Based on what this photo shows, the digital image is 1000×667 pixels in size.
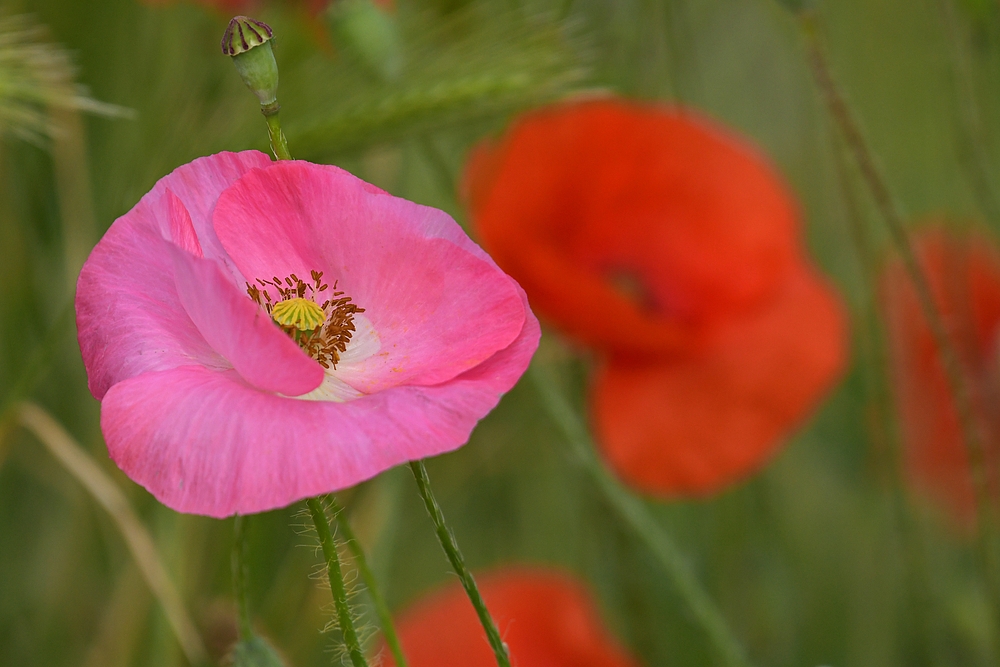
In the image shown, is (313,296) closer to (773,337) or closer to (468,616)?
(468,616)

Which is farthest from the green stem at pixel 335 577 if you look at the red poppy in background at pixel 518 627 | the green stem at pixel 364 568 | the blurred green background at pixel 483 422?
the red poppy in background at pixel 518 627

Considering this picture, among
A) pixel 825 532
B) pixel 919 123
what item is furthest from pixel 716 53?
pixel 825 532

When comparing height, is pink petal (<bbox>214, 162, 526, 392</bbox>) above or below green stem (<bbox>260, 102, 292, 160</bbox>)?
below

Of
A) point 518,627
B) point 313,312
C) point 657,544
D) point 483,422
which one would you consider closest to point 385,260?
point 313,312

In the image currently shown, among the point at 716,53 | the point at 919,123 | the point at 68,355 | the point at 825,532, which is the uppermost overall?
the point at 68,355

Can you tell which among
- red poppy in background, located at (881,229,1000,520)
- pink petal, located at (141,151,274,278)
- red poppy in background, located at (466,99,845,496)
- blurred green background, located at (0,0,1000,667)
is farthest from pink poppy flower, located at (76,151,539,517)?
red poppy in background, located at (881,229,1000,520)

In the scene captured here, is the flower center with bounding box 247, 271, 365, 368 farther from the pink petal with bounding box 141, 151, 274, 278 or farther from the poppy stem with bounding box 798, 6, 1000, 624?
the poppy stem with bounding box 798, 6, 1000, 624
